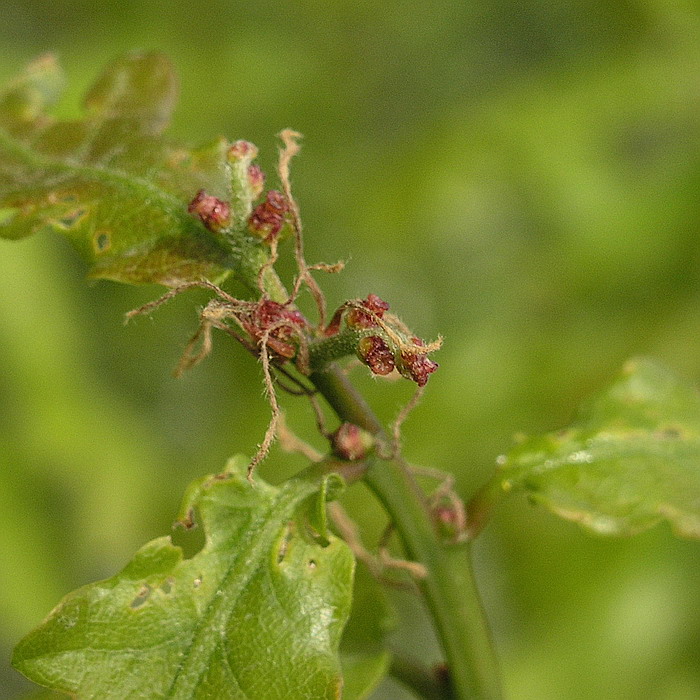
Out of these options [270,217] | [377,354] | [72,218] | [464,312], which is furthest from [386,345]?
[464,312]

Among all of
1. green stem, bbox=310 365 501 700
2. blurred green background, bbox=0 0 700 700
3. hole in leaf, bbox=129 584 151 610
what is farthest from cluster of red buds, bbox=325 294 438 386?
blurred green background, bbox=0 0 700 700

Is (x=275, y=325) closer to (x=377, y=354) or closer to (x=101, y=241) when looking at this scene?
(x=377, y=354)

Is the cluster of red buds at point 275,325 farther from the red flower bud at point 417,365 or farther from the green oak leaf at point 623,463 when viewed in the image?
the green oak leaf at point 623,463

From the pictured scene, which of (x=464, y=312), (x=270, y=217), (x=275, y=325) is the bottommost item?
(x=275, y=325)

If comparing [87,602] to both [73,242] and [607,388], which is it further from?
[607,388]

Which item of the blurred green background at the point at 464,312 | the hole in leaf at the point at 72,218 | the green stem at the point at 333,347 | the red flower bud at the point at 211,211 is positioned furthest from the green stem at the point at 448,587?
the blurred green background at the point at 464,312

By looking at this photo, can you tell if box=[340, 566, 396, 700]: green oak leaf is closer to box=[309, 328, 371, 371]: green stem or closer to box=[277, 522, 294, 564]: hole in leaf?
box=[277, 522, 294, 564]: hole in leaf
